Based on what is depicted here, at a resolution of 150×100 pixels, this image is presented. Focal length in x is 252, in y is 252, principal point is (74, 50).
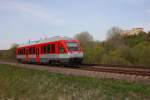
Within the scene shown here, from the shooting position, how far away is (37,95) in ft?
35.8

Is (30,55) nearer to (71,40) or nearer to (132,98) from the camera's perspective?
(71,40)


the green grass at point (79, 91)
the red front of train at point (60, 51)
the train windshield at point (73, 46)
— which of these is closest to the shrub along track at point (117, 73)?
the green grass at point (79, 91)

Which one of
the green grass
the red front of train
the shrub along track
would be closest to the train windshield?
the red front of train

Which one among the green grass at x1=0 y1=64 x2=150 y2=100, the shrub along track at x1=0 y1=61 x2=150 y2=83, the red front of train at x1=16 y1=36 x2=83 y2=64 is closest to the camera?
the green grass at x1=0 y1=64 x2=150 y2=100

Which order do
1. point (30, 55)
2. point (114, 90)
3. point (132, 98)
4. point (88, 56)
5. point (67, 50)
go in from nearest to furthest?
point (132, 98) < point (114, 90) < point (67, 50) < point (30, 55) < point (88, 56)

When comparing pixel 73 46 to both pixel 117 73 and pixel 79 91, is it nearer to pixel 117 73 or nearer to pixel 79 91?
pixel 117 73

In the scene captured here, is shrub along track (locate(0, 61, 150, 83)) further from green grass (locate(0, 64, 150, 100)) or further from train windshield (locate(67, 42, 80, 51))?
train windshield (locate(67, 42, 80, 51))

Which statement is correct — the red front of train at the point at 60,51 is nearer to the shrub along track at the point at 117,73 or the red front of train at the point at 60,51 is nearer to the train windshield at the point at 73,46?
the train windshield at the point at 73,46

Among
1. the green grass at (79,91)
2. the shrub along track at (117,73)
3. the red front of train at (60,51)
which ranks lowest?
the green grass at (79,91)

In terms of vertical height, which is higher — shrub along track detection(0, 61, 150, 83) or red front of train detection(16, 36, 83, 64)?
red front of train detection(16, 36, 83, 64)

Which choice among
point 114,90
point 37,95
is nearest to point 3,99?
point 37,95

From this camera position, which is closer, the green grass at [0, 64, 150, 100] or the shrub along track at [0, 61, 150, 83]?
the green grass at [0, 64, 150, 100]

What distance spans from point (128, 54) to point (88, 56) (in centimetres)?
561

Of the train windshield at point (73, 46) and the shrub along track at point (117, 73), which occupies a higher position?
the train windshield at point (73, 46)
